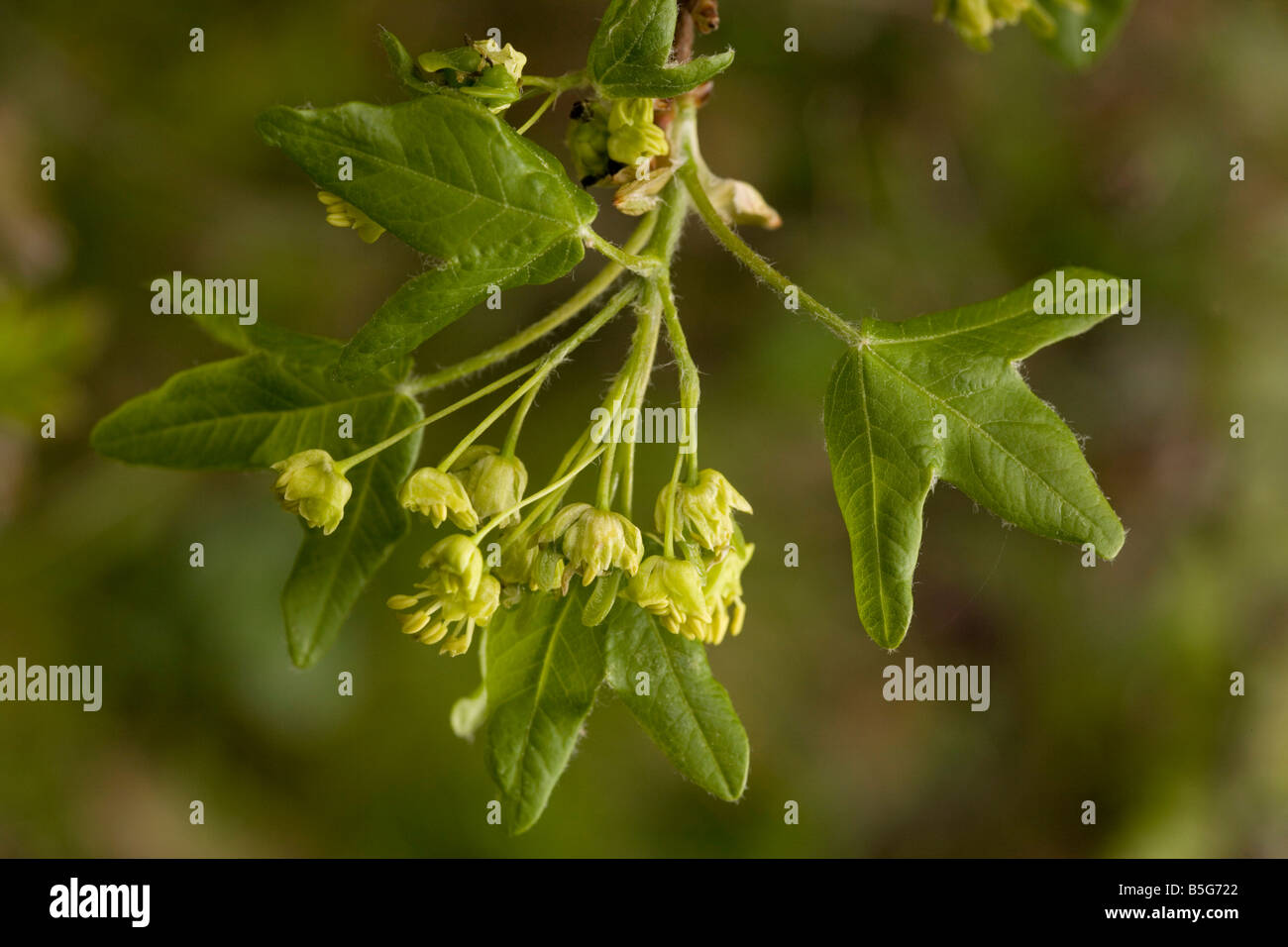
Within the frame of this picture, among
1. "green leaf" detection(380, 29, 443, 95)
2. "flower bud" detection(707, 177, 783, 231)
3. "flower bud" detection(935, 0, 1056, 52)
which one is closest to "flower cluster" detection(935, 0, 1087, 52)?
"flower bud" detection(935, 0, 1056, 52)

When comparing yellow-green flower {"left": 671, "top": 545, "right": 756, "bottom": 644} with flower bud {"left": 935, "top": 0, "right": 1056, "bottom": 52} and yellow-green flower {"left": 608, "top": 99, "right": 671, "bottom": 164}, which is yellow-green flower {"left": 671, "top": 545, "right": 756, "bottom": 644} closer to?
yellow-green flower {"left": 608, "top": 99, "right": 671, "bottom": 164}

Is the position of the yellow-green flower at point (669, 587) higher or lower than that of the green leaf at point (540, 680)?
higher

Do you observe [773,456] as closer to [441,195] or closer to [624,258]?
[624,258]

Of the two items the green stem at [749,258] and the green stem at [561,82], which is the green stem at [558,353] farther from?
the green stem at [561,82]

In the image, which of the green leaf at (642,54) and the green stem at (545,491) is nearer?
the green leaf at (642,54)

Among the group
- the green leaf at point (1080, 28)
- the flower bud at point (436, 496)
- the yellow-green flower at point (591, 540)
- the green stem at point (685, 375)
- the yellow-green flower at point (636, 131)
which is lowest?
the yellow-green flower at point (591, 540)

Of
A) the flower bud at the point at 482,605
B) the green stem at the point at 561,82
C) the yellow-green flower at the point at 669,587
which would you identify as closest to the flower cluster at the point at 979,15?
the green stem at the point at 561,82
